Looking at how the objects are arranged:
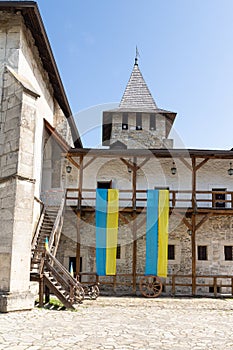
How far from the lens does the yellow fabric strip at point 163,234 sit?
1434 centimetres

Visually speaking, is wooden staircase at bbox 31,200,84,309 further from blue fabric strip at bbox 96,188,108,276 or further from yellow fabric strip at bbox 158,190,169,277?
yellow fabric strip at bbox 158,190,169,277

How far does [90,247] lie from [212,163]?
6681mm

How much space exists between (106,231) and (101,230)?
0.19 meters

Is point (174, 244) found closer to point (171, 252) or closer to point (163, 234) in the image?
point (171, 252)

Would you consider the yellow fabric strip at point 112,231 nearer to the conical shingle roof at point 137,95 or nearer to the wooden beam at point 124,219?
the wooden beam at point 124,219

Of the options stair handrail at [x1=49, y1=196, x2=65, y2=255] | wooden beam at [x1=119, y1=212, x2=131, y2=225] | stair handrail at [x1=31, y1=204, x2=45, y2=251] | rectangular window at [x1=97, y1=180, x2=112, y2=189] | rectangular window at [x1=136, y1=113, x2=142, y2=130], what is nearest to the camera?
stair handrail at [x1=31, y1=204, x2=45, y2=251]

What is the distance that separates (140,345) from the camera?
6414 millimetres

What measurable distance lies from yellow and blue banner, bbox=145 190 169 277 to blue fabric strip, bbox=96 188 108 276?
5.11 feet

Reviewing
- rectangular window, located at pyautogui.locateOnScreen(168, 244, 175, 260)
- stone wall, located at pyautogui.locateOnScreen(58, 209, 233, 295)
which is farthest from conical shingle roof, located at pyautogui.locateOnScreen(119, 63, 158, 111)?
rectangular window, located at pyautogui.locateOnScreen(168, 244, 175, 260)

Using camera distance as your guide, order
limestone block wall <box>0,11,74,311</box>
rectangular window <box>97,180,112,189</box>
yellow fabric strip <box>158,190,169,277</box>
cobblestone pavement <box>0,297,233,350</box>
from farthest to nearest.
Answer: rectangular window <box>97,180,112,189</box>, yellow fabric strip <box>158,190,169,277</box>, limestone block wall <box>0,11,74,311</box>, cobblestone pavement <box>0,297,233,350</box>

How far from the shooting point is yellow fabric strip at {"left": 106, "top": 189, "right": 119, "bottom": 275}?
14396mm

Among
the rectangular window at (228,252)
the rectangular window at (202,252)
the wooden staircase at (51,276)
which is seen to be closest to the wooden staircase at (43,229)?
the wooden staircase at (51,276)

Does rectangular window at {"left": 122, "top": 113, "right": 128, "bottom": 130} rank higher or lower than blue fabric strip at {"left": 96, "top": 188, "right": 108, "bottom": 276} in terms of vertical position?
higher

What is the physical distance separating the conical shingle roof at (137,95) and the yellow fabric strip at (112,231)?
1015 centimetres
